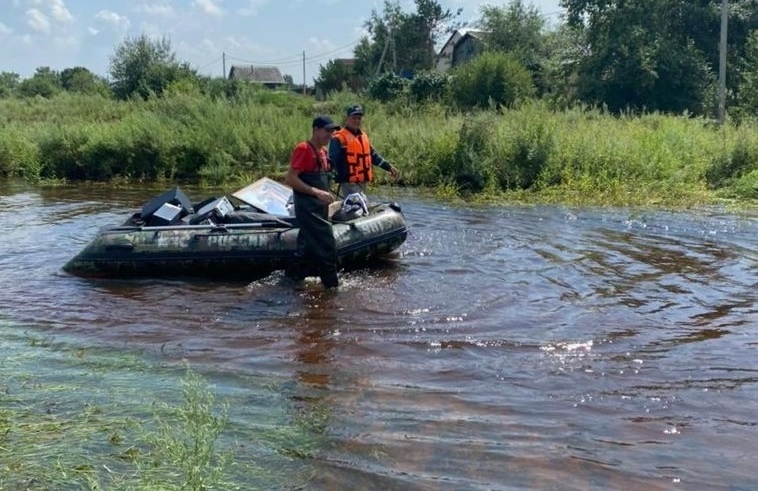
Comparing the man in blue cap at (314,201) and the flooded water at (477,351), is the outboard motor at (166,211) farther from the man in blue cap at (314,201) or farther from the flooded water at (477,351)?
the man in blue cap at (314,201)

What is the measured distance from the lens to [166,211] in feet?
28.7

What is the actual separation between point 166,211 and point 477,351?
447 centimetres

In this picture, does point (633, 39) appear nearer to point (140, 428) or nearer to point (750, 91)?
point (750, 91)

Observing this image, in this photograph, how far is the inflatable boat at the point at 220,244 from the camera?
802 centimetres

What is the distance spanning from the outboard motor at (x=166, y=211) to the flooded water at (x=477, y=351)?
34.1 inches

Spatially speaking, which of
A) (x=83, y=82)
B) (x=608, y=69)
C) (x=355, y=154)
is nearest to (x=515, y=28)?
(x=608, y=69)

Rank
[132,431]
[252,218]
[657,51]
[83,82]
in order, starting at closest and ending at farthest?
[132,431] < [252,218] < [657,51] < [83,82]

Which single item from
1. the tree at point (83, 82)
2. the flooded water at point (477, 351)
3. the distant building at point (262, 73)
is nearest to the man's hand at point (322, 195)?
the flooded water at point (477, 351)

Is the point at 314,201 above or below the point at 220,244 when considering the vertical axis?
above

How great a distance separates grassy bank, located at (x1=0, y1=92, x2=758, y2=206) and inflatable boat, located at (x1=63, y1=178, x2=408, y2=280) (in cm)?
581

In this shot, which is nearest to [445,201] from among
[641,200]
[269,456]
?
[641,200]

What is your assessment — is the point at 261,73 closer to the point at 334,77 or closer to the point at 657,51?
the point at 334,77

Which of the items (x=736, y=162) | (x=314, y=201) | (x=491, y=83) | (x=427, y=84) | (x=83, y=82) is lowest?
(x=314, y=201)

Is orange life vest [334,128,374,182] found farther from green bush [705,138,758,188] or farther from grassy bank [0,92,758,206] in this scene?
green bush [705,138,758,188]
